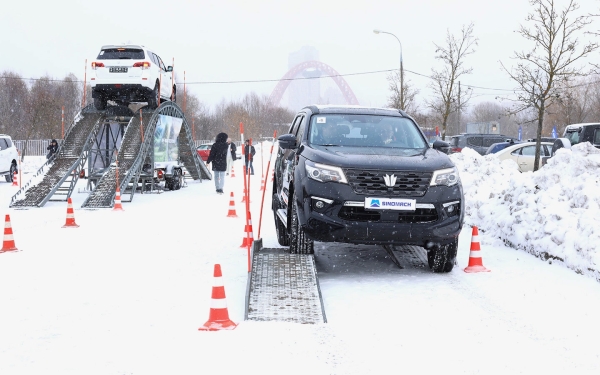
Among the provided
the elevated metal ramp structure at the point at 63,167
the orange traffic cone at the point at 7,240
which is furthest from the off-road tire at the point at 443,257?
the elevated metal ramp structure at the point at 63,167

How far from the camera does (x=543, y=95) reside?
2103cm

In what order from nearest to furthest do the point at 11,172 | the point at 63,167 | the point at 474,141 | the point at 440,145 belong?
1. the point at 440,145
2. the point at 63,167
3. the point at 11,172
4. the point at 474,141

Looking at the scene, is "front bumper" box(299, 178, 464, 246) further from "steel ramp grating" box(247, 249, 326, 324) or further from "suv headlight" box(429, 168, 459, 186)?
"steel ramp grating" box(247, 249, 326, 324)

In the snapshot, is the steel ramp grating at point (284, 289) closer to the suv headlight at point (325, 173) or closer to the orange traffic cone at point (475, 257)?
the suv headlight at point (325, 173)

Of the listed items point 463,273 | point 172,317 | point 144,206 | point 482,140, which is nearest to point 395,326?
point 172,317

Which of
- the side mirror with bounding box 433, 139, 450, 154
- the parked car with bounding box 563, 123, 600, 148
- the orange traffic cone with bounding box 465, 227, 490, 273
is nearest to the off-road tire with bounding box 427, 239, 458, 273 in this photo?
the orange traffic cone with bounding box 465, 227, 490, 273

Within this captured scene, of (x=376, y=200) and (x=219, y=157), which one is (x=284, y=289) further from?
(x=219, y=157)

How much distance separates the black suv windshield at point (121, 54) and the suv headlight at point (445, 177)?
14.9 m

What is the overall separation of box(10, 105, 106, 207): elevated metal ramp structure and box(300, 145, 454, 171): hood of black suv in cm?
1123

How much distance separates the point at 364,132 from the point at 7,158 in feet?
71.1

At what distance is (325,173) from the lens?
23.8 feet

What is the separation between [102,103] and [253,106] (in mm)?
92862

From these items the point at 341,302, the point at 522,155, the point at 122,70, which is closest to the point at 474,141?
the point at 522,155

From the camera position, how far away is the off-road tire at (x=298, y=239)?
7.59 metres
